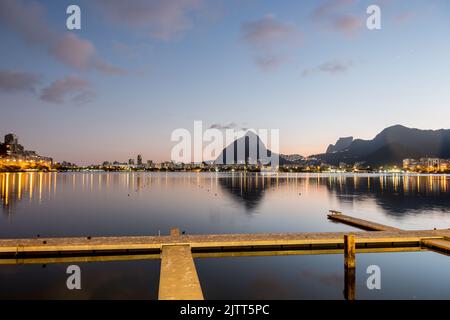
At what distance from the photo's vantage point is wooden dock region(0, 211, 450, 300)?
A: 2716 centimetres

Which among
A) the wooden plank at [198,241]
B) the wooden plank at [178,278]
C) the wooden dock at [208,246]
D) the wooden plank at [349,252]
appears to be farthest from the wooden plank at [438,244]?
the wooden plank at [178,278]

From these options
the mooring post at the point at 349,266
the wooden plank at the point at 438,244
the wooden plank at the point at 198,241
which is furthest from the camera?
the wooden plank at the point at 438,244

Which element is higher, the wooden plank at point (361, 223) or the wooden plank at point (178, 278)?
the wooden plank at point (178, 278)

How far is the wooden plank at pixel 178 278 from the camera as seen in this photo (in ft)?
56.4

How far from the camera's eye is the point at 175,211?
67062 millimetres

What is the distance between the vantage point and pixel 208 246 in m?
29.1

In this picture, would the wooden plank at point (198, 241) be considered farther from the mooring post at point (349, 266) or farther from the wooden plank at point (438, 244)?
the mooring post at point (349, 266)

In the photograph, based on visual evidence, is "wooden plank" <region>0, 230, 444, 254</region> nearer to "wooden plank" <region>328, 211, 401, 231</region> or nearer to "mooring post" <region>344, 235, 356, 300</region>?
"mooring post" <region>344, 235, 356, 300</region>

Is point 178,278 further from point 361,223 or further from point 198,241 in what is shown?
point 361,223

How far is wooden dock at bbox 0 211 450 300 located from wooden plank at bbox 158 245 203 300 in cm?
14

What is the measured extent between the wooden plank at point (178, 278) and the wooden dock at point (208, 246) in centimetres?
14

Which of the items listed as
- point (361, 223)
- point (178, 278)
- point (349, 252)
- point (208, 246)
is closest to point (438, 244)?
point (349, 252)

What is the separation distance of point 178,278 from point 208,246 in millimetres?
9629

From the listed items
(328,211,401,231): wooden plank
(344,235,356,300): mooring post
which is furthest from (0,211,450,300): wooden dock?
(328,211,401,231): wooden plank
